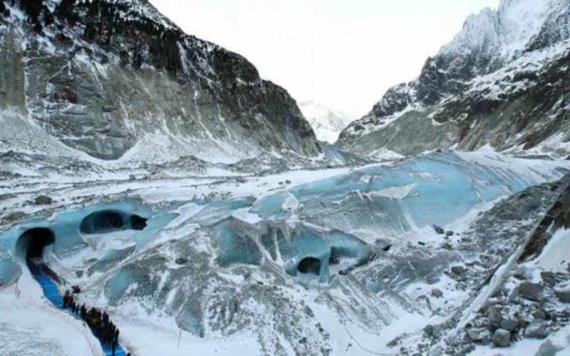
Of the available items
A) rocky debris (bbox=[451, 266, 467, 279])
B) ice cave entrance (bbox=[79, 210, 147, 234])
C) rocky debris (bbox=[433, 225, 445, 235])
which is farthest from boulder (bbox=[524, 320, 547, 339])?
ice cave entrance (bbox=[79, 210, 147, 234])

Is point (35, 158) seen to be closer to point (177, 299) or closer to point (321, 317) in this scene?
point (177, 299)

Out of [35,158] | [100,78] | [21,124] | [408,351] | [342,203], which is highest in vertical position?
[100,78]

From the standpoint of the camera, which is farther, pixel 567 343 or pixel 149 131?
pixel 149 131

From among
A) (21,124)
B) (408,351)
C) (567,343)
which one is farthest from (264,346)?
(21,124)

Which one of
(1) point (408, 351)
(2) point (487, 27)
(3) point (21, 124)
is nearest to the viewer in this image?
(1) point (408, 351)

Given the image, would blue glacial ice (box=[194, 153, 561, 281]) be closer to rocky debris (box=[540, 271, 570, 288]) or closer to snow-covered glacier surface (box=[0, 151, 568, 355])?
snow-covered glacier surface (box=[0, 151, 568, 355])

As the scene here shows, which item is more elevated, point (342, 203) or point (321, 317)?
point (342, 203)

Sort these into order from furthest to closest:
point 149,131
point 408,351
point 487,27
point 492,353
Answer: point 487,27, point 149,131, point 408,351, point 492,353

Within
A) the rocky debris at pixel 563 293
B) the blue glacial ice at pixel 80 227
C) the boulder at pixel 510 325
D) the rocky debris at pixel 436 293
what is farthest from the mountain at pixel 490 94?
the boulder at pixel 510 325
